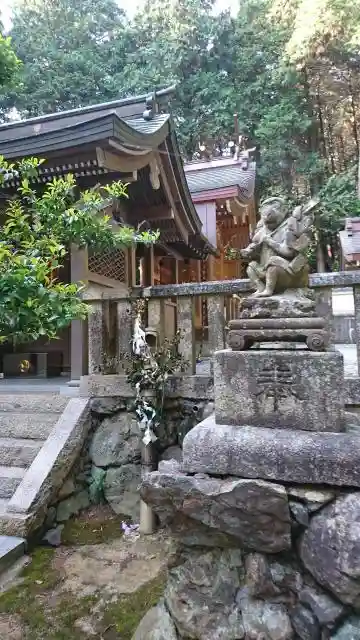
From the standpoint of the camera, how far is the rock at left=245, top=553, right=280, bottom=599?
7.34 feet

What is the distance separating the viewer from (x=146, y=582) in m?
3.34

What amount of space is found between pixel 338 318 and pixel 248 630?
11765 mm

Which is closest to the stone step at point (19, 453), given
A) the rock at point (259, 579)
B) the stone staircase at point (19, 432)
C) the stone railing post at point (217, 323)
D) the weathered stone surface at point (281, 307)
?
the stone staircase at point (19, 432)

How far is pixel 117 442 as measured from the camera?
15.4 feet

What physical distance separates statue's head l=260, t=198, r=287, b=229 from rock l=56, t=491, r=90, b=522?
11.5 feet

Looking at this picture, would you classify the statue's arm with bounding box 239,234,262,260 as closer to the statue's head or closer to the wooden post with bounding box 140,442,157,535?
the statue's head

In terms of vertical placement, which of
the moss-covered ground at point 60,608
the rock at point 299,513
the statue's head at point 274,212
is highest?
the statue's head at point 274,212

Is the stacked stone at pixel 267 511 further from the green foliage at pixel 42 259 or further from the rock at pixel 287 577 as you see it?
the green foliage at pixel 42 259

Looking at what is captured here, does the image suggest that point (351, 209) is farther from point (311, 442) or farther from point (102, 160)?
point (311, 442)

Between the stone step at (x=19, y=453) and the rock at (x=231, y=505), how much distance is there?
8.70 feet

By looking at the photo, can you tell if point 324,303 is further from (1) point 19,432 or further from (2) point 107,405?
(1) point 19,432

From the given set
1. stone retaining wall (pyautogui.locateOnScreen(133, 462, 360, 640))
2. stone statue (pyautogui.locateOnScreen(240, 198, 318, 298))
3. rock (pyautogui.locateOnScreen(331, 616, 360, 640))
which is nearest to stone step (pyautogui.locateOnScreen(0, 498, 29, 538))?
stone retaining wall (pyautogui.locateOnScreen(133, 462, 360, 640))

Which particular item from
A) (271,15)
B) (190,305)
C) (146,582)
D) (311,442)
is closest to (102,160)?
(190,305)

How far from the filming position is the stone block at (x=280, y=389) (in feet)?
8.05
